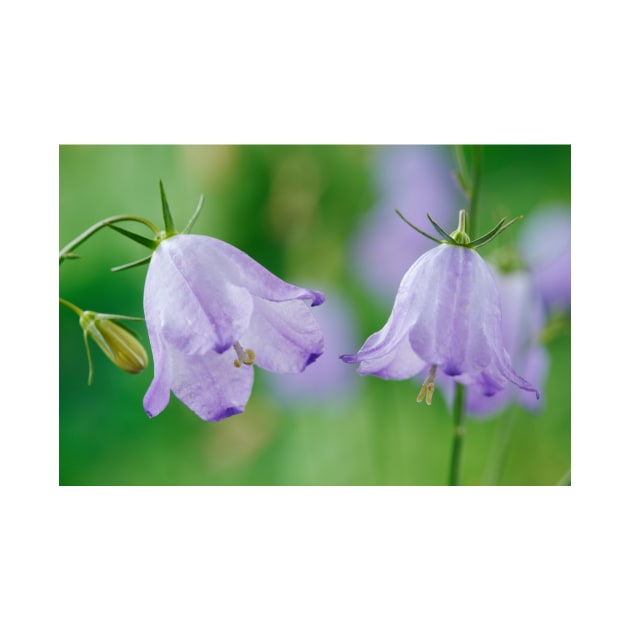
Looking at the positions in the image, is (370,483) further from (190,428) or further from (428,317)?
(428,317)

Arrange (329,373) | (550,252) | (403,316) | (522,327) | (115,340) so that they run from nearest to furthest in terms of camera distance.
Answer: (403,316) < (115,340) < (522,327) < (550,252) < (329,373)

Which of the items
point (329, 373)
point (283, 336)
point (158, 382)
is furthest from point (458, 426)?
point (329, 373)

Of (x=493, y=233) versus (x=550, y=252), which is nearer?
(x=493, y=233)

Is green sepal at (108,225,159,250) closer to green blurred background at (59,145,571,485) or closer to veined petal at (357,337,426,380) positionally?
veined petal at (357,337,426,380)

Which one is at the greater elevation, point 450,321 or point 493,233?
point 493,233

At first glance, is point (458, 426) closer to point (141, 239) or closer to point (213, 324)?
point (213, 324)

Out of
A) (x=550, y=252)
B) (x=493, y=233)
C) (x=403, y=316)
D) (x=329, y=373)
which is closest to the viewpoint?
(x=493, y=233)
